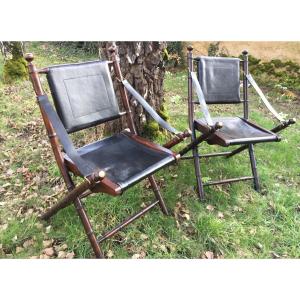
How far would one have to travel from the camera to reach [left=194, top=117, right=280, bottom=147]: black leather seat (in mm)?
2314

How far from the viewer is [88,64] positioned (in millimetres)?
2139

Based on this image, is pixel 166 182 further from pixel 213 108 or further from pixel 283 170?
pixel 213 108

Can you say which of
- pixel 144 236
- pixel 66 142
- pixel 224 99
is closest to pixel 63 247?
pixel 144 236

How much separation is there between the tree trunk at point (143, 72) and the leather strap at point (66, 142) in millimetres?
1101

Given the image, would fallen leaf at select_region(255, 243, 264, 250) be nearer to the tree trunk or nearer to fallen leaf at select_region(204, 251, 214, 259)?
fallen leaf at select_region(204, 251, 214, 259)

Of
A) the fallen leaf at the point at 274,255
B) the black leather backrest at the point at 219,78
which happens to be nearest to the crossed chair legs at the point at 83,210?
the fallen leaf at the point at 274,255

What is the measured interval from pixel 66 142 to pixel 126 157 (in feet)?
1.45

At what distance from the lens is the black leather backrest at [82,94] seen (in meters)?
1.97

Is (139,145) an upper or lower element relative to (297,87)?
upper

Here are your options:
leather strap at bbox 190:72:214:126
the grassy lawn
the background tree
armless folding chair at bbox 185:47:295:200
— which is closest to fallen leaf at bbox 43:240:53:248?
the grassy lawn

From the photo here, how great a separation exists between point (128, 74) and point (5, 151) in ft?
4.83

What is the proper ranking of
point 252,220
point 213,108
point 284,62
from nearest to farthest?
point 252,220, point 213,108, point 284,62
